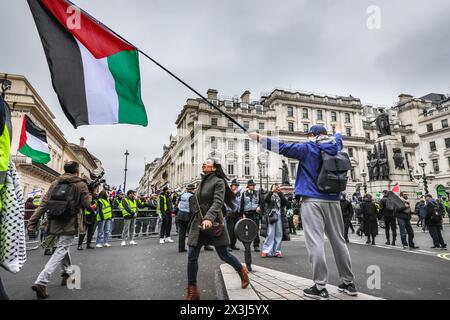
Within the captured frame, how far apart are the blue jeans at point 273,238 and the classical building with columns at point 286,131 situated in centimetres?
4140

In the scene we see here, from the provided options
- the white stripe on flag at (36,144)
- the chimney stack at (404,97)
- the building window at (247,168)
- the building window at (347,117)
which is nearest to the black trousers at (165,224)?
the white stripe on flag at (36,144)

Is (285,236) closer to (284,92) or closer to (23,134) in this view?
(23,134)

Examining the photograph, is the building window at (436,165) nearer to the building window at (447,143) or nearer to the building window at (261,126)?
the building window at (447,143)

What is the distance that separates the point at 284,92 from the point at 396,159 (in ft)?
134

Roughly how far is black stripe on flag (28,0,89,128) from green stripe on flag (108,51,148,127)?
52cm

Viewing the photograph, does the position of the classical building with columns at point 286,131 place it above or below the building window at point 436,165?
above

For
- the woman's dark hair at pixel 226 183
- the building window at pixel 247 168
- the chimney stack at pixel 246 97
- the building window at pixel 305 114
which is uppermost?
the chimney stack at pixel 246 97

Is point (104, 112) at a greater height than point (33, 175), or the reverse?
point (33, 175)

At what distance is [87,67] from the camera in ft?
13.3

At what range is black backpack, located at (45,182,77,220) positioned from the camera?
410 cm

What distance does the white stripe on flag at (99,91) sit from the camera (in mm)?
4012

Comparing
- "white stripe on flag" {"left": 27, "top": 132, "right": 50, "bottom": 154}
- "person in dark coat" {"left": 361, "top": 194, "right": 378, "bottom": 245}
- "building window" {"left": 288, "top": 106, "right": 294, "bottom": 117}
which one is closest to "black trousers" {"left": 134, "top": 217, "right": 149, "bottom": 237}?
"white stripe on flag" {"left": 27, "top": 132, "right": 50, "bottom": 154}

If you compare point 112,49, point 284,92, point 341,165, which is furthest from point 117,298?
point 284,92

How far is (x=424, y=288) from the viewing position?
13.4ft
